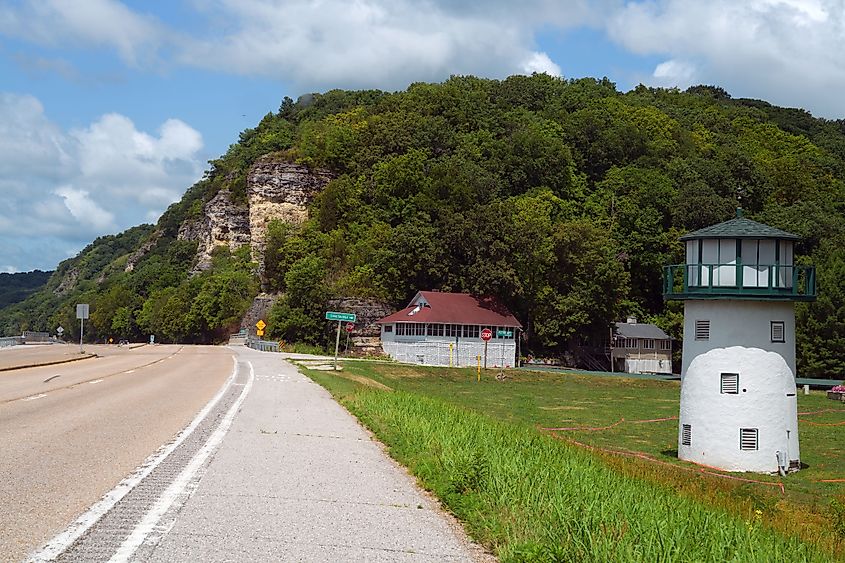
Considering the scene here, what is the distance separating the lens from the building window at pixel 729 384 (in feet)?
87.1

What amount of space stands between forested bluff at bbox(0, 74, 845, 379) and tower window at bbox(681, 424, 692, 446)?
44.4 m

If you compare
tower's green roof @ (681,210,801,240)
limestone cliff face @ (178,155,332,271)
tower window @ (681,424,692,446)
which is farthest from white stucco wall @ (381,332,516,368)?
tower's green roof @ (681,210,801,240)

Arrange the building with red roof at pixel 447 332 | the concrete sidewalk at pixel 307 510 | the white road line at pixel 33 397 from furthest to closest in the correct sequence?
the building with red roof at pixel 447 332 → the white road line at pixel 33 397 → the concrete sidewalk at pixel 307 510

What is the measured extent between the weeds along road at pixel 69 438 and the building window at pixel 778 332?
17354mm

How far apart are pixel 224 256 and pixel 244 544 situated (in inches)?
4924

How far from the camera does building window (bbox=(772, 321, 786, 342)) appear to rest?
2691 cm

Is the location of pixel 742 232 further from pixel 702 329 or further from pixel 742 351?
pixel 742 351

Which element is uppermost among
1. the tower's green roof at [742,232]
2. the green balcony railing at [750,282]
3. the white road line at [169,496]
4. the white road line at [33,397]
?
the tower's green roof at [742,232]

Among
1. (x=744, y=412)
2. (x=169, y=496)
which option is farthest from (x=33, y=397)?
(x=744, y=412)

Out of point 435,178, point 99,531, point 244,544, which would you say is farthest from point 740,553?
point 435,178

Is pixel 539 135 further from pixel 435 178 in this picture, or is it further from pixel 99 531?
pixel 99 531

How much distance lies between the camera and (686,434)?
2734 cm

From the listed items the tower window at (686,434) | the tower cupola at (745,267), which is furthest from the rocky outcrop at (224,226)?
the tower window at (686,434)

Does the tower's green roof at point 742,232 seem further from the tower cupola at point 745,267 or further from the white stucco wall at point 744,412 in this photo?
the white stucco wall at point 744,412
